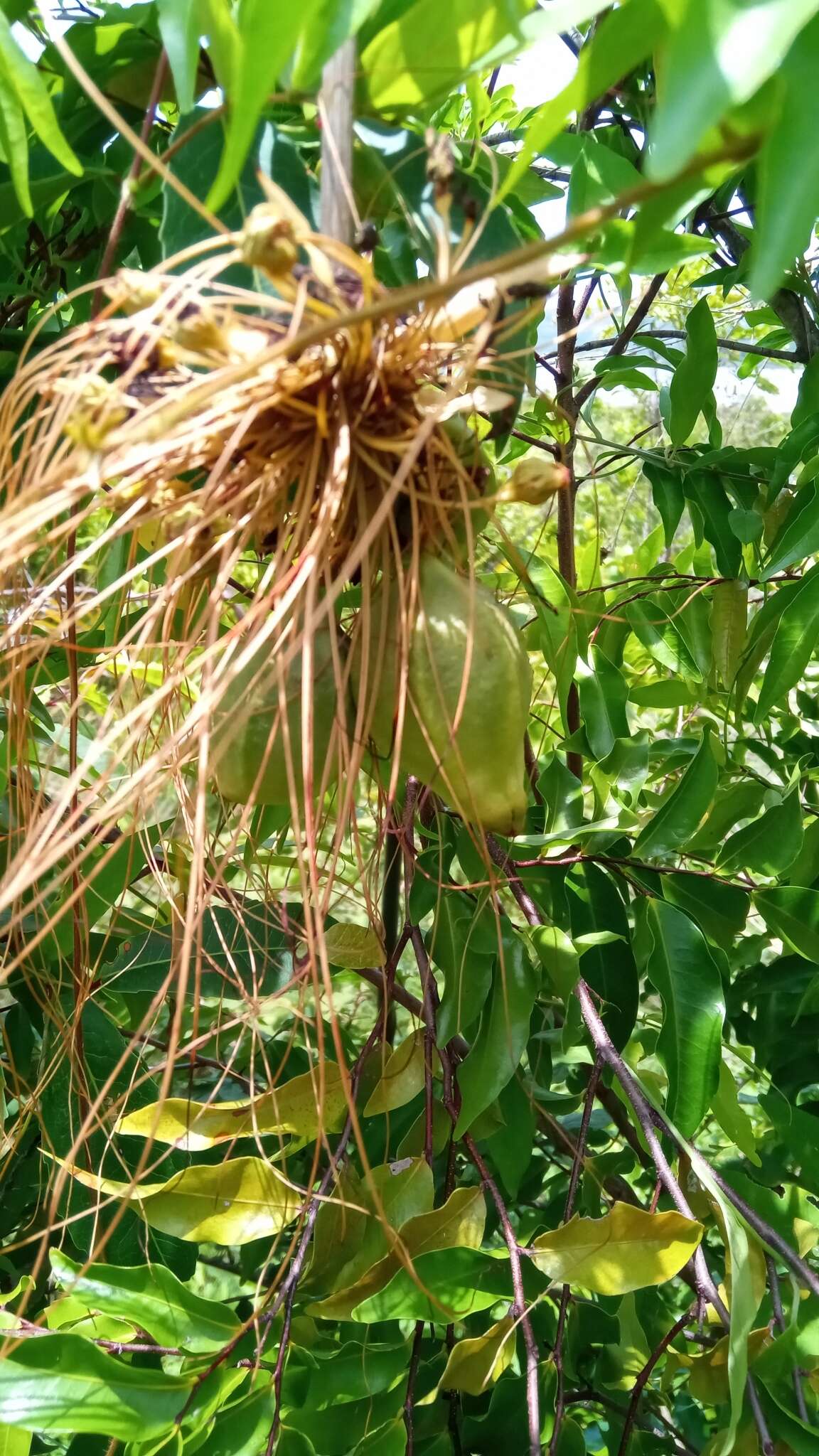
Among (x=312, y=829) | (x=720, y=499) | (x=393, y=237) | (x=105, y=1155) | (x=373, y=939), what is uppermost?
(x=393, y=237)

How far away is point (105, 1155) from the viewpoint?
25.5 inches

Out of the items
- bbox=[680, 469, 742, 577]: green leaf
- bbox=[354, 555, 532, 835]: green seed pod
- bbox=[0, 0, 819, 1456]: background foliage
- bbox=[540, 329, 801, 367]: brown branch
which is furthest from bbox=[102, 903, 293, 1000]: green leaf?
bbox=[540, 329, 801, 367]: brown branch

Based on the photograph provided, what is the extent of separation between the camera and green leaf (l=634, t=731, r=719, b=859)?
60 centimetres

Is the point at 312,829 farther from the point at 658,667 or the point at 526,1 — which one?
the point at 658,667

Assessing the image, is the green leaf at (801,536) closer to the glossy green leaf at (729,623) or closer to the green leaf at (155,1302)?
the glossy green leaf at (729,623)

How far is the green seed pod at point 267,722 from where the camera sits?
39 cm

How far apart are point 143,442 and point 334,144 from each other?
11 cm

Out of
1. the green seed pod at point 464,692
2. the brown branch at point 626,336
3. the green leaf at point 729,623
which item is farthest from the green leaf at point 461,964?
the brown branch at point 626,336

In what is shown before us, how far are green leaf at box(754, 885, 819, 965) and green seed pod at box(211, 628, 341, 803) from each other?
358 millimetres

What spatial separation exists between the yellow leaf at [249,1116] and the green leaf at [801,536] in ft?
1.34

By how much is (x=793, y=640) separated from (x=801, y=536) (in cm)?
7

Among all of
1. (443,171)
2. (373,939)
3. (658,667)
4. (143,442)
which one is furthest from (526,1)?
(658,667)

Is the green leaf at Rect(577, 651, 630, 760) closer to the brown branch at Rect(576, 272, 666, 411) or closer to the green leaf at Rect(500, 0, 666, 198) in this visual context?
the brown branch at Rect(576, 272, 666, 411)

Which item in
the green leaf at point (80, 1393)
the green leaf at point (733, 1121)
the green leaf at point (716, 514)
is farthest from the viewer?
the green leaf at point (716, 514)
